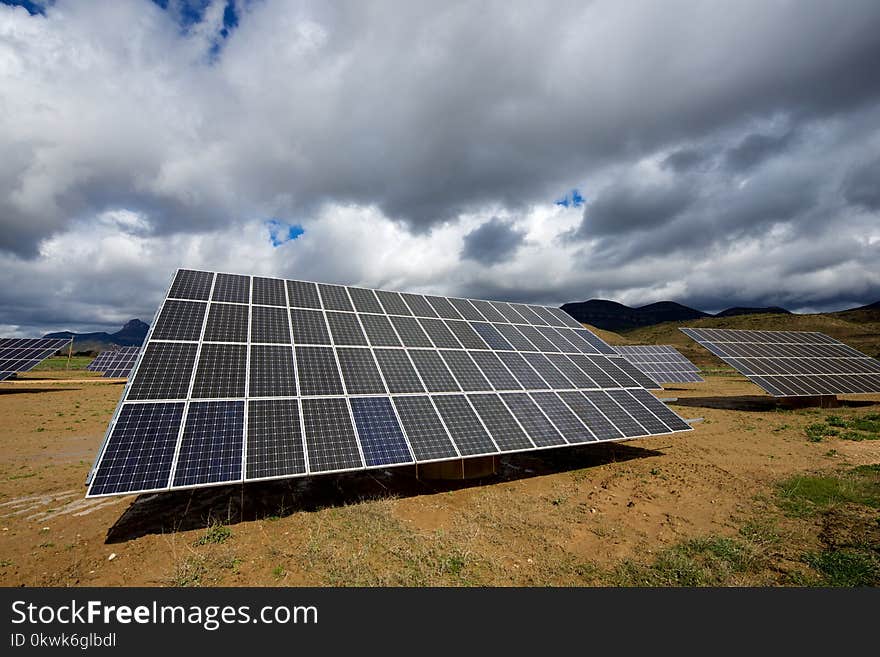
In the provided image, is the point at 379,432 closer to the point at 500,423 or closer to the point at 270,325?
the point at 500,423

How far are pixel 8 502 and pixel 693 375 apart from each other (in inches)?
2100

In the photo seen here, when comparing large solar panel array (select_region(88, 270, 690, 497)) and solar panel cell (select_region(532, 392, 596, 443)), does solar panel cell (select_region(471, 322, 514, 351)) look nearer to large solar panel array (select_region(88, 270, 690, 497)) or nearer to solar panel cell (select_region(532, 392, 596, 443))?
large solar panel array (select_region(88, 270, 690, 497))

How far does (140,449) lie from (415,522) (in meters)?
6.71

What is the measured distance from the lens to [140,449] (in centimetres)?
812

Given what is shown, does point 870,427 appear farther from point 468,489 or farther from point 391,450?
point 391,450

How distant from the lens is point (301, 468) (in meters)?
8.80

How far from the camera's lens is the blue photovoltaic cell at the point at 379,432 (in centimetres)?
977

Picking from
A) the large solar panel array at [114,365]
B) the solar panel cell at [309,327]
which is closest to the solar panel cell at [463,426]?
the solar panel cell at [309,327]

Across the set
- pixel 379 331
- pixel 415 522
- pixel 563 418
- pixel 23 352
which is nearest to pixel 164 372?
pixel 379 331

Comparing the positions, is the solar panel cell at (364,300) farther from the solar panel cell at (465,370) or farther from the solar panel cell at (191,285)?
the solar panel cell at (191,285)

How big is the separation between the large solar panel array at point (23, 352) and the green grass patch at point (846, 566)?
56303 mm

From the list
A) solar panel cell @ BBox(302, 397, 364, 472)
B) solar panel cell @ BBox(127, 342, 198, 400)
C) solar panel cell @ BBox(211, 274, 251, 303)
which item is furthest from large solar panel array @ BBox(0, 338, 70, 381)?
solar panel cell @ BBox(302, 397, 364, 472)
